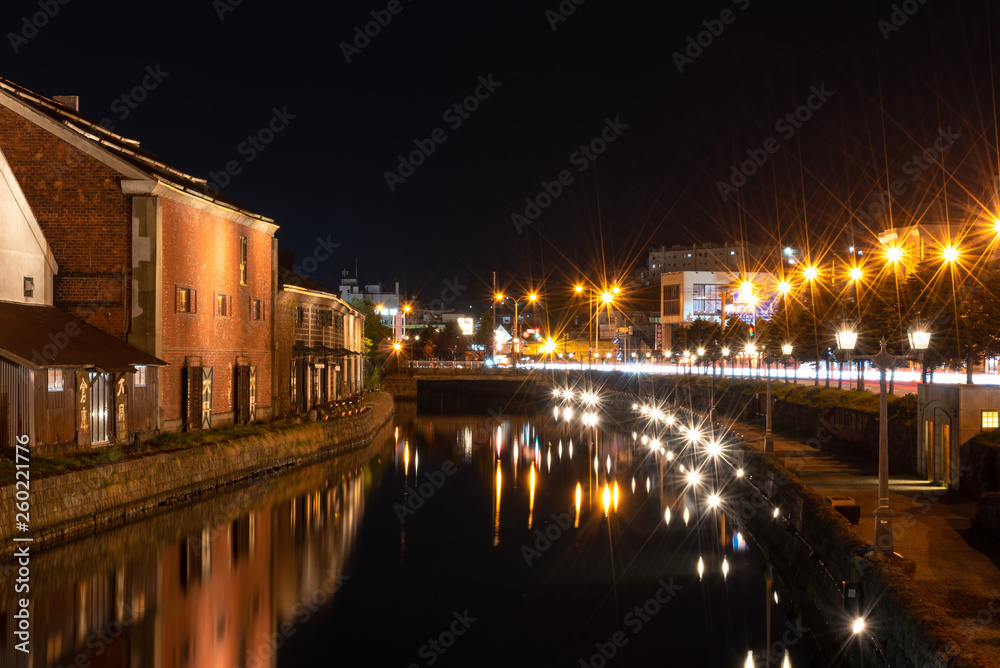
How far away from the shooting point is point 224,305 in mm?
38562

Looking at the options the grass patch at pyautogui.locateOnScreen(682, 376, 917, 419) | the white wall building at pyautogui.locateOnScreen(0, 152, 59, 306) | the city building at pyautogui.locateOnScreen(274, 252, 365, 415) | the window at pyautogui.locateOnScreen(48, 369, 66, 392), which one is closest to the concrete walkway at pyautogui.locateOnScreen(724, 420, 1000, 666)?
the grass patch at pyautogui.locateOnScreen(682, 376, 917, 419)

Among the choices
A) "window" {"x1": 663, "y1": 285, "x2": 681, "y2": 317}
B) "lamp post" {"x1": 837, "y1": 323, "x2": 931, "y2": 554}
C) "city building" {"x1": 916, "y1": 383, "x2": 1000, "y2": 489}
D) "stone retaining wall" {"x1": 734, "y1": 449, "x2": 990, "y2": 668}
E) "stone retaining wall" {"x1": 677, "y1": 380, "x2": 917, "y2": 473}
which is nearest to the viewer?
"stone retaining wall" {"x1": 734, "y1": 449, "x2": 990, "y2": 668}

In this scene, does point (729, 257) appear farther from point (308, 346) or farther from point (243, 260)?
point (243, 260)

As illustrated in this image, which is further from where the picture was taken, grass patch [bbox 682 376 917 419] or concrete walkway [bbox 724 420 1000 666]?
grass patch [bbox 682 376 917 419]

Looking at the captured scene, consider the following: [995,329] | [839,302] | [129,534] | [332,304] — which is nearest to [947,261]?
[995,329]

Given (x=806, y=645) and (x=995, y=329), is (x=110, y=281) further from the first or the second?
(x=995, y=329)

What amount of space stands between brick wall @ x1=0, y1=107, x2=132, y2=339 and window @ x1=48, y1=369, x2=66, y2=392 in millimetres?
4793

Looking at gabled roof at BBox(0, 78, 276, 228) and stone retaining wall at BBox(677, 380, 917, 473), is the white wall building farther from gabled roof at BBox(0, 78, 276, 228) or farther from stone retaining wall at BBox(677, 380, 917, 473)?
stone retaining wall at BBox(677, 380, 917, 473)

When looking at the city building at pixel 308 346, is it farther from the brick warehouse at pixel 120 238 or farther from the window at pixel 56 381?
the window at pixel 56 381

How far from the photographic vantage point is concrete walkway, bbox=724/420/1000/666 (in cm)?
1387

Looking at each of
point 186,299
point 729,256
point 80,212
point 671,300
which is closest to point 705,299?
point 671,300

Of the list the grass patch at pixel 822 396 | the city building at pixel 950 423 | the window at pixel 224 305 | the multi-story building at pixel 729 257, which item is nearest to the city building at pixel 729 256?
the multi-story building at pixel 729 257

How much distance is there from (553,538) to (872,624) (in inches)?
588

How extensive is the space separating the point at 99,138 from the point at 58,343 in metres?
11.8
